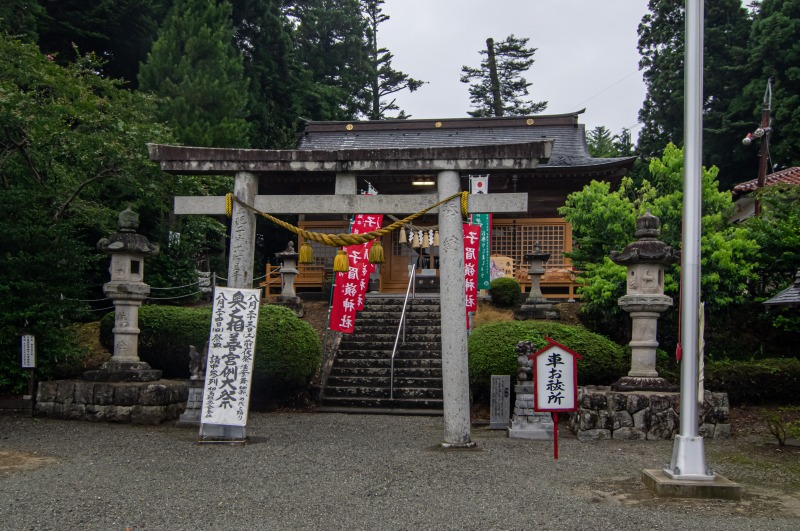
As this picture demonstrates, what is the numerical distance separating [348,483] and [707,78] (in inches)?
1166

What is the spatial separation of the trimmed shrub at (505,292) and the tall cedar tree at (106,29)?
14.0 m

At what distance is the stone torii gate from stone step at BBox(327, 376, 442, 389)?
521 cm

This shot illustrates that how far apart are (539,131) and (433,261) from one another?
28.7 ft

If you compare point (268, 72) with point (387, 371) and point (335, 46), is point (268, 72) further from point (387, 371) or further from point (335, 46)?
point (387, 371)

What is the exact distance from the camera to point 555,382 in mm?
8188

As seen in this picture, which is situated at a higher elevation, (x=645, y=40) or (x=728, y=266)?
(x=645, y=40)

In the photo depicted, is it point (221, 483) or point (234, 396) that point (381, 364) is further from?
point (221, 483)

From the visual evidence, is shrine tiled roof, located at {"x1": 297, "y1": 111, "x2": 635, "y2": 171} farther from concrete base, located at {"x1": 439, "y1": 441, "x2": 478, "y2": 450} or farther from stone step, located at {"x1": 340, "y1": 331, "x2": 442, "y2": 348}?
concrete base, located at {"x1": 439, "y1": 441, "x2": 478, "y2": 450}

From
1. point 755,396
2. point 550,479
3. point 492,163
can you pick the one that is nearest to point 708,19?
point 755,396

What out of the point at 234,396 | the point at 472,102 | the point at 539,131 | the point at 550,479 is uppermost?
the point at 472,102

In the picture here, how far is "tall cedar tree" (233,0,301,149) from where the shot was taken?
2744 centimetres

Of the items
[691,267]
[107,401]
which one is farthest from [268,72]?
[691,267]

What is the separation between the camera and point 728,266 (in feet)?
42.5

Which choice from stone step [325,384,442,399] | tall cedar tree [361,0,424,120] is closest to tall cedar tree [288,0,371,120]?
tall cedar tree [361,0,424,120]
